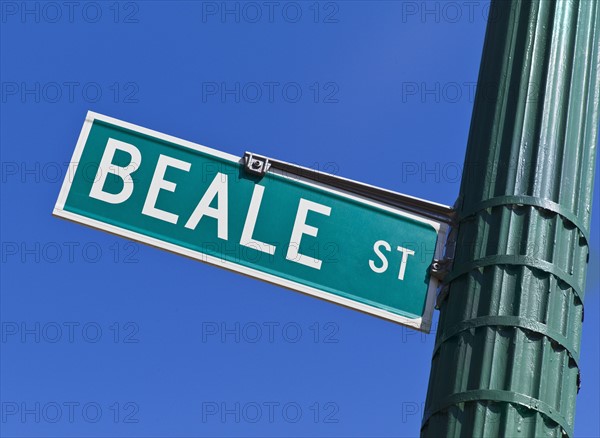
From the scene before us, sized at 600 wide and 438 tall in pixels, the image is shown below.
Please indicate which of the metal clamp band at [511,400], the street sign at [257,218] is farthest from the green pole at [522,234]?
the street sign at [257,218]

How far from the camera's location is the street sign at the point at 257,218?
399 cm

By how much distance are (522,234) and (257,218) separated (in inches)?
39.2

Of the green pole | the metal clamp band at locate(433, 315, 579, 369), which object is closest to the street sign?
the green pole

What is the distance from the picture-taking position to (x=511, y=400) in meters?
3.38

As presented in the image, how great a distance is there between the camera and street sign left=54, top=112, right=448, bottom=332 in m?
3.99

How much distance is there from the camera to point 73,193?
4066 mm

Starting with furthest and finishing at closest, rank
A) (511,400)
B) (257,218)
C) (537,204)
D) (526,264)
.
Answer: (257,218) < (537,204) < (526,264) < (511,400)

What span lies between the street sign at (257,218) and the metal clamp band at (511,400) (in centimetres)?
48

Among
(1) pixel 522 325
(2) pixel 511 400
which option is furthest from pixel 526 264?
(2) pixel 511 400

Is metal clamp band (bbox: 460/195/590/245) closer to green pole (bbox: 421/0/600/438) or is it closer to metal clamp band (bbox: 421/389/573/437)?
green pole (bbox: 421/0/600/438)

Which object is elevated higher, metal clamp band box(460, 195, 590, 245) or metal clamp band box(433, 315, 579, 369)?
metal clamp band box(460, 195, 590, 245)

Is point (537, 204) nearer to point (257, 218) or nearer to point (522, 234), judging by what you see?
point (522, 234)

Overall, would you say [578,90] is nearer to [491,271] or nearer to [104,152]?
[491,271]

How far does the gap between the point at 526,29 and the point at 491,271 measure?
1057mm
